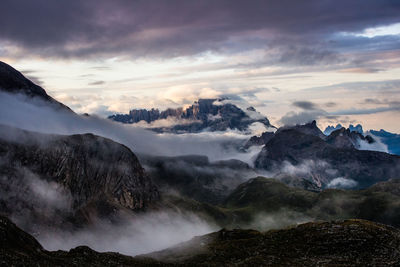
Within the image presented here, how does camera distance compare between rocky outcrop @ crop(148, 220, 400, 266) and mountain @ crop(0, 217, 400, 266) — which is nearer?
mountain @ crop(0, 217, 400, 266)

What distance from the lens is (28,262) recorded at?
99.8 meters

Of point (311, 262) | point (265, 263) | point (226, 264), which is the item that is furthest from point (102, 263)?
point (311, 262)

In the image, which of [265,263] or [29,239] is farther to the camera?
[265,263]

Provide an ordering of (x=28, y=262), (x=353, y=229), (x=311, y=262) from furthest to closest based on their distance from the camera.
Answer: (x=353, y=229) < (x=311, y=262) < (x=28, y=262)

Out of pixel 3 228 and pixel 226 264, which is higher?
pixel 3 228

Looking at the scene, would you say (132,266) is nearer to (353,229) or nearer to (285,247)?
(285,247)

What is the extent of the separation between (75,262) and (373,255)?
112786 millimetres

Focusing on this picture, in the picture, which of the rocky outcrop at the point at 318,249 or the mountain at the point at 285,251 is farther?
the rocky outcrop at the point at 318,249

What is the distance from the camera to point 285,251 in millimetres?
167500

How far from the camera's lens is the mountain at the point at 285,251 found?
4823 inches

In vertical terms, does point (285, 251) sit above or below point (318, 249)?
below

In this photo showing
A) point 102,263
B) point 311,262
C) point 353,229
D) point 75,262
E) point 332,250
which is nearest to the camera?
point 75,262

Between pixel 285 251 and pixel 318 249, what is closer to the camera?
pixel 318 249

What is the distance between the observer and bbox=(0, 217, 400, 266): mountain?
12250cm
